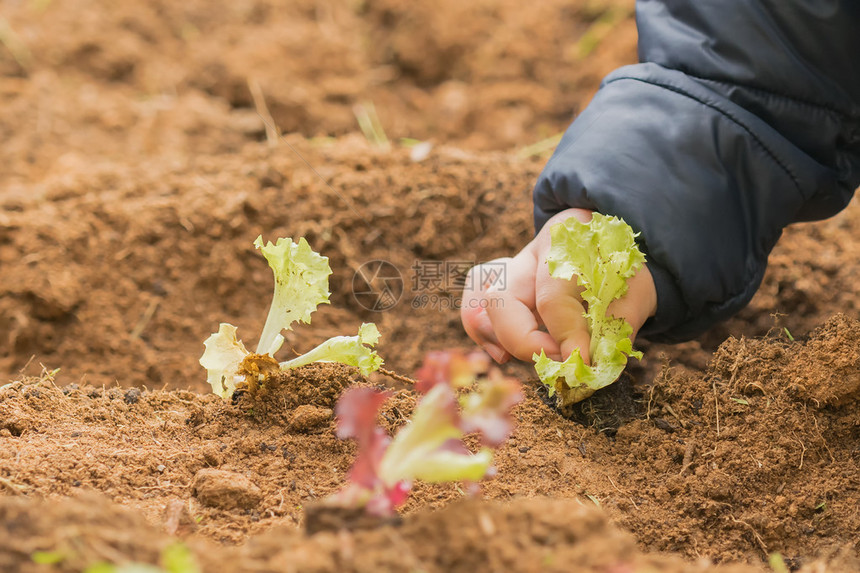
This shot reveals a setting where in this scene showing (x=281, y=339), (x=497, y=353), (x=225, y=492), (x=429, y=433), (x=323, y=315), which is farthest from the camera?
(x=323, y=315)

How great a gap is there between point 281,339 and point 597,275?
28.9 inches

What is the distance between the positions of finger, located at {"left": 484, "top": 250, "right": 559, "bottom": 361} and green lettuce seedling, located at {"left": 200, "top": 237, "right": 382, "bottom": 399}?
0.31m

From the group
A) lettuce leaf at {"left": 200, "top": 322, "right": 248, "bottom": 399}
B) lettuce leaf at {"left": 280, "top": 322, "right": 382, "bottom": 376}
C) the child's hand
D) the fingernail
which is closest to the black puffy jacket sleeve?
the child's hand

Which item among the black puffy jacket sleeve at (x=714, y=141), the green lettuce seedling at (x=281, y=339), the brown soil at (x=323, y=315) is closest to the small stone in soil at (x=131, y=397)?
the brown soil at (x=323, y=315)

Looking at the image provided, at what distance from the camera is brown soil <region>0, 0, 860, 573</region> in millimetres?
1386

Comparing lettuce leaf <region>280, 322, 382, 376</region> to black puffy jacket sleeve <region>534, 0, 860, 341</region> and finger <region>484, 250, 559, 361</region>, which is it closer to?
finger <region>484, 250, 559, 361</region>

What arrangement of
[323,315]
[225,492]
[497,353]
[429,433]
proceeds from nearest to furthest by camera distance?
1. [429,433]
2. [225,492]
3. [497,353]
4. [323,315]

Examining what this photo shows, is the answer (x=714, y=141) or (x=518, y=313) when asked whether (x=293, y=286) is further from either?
(x=714, y=141)

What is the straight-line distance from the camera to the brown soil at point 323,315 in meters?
1.39

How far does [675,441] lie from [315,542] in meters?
0.98

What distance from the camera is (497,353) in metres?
2.01

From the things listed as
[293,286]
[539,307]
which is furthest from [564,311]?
[293,286]

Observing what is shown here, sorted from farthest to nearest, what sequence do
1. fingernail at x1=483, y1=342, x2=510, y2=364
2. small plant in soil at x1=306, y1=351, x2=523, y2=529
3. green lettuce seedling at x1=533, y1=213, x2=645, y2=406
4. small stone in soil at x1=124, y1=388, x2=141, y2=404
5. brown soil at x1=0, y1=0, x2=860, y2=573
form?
1. fingernail at x1=483, y1=342, x2=510, y2=364
2. small stone in soil at x1=124, y1=388, x2=141, y2=404
3. green lettuce seedling at x1=533, y1=213, x2=645, y2=406
4. brown soil at x1=0, y1=0, x2=860, y2=573
5. small plant in soil at x1=306, y1=351, x2=523, y2=529

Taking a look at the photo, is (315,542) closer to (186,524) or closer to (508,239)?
(186,524)
